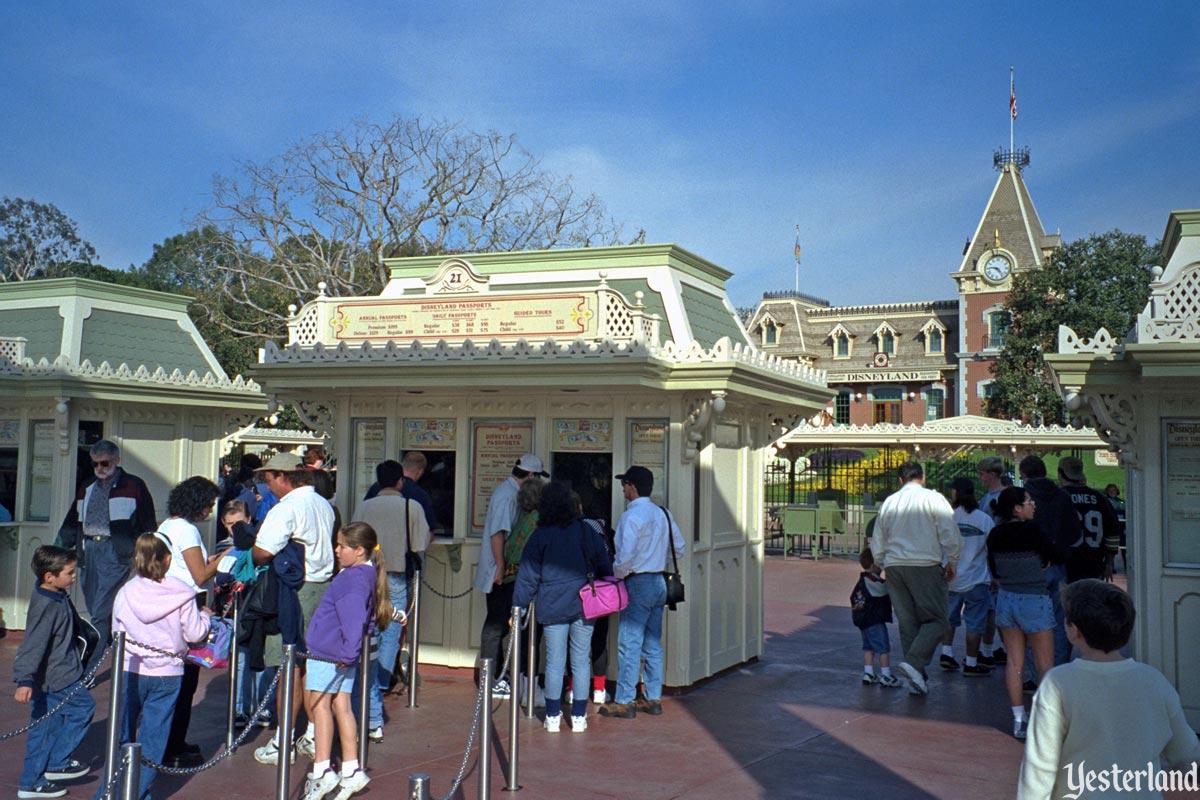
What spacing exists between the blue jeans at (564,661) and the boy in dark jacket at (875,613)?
9.23 ft

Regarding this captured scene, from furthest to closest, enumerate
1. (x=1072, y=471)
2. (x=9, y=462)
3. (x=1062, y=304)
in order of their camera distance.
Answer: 1. (x=1062, y=304)
2. (x=9, y=462)
3. (x=1072, y=471)

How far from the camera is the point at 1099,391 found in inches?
309

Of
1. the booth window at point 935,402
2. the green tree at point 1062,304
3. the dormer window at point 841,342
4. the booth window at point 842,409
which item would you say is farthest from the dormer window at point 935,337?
the green tree at point 1062,304

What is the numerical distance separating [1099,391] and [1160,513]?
0.99 meters

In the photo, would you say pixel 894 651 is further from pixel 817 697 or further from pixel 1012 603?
pixel 1012 603

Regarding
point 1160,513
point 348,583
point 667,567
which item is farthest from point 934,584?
point 348,583

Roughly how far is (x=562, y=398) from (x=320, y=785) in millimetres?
4346

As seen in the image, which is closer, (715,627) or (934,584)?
(934,584)

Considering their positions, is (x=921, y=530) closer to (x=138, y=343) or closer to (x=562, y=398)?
(x=562, y=398)

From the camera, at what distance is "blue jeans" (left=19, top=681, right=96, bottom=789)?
19.0 ft

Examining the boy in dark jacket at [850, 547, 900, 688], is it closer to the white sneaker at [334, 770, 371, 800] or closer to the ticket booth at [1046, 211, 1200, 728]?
the ticket booth at [1046, 211, 1200, 728]

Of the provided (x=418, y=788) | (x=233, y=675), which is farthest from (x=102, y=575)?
(x=418, y=788)

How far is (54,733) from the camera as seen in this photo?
585 centimetres

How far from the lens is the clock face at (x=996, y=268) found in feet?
181
